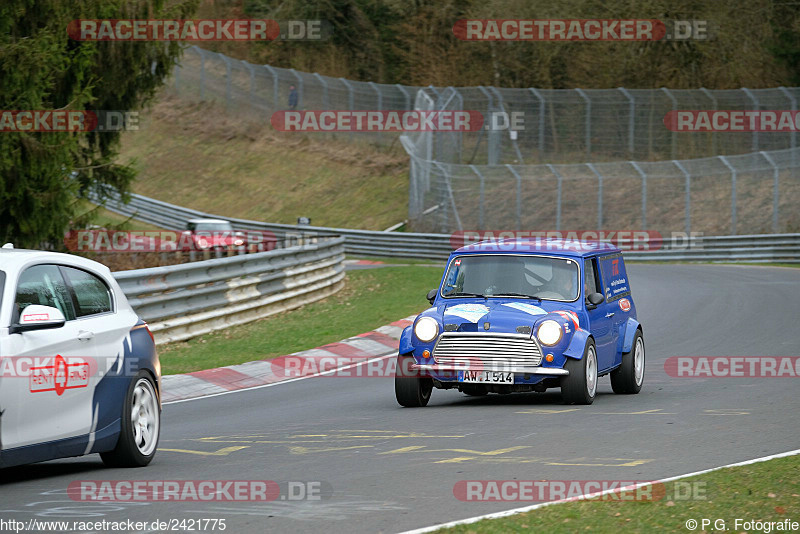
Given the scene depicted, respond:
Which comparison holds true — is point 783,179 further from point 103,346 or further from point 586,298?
point 103,346

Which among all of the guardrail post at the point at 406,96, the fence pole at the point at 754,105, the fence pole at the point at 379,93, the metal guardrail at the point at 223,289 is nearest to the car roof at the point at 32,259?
the metal guardrail at the point at 223,289

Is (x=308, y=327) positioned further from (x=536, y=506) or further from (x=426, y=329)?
(x=536, y=506)

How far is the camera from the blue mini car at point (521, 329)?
11445 mm

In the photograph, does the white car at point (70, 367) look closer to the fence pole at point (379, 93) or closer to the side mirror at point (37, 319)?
the side mirror at point (37, 319)

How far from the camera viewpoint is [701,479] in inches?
299

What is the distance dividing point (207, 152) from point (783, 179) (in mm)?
33333

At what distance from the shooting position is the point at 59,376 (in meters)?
7.79

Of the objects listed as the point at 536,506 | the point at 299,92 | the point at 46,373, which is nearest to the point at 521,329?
the point at 536,506

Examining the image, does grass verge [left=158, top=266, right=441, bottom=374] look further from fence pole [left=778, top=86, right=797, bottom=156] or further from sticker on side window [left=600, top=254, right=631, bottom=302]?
fence pole [left=778, top=86, right=797, bottom=156]

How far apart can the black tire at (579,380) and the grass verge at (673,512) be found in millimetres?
3995

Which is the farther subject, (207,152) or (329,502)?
(207,152)

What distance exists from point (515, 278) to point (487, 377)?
1.38m

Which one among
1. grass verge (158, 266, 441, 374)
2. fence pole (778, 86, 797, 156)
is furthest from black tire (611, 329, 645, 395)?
fence pole (778, 86, 797, 156)

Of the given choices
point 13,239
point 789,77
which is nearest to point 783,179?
point 789,77
